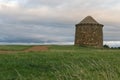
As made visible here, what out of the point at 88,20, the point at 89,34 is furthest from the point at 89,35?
the point at 88,20

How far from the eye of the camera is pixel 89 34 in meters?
52.3

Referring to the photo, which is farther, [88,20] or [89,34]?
[88,20]

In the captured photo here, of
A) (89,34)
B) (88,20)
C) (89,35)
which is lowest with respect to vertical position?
(89,35)

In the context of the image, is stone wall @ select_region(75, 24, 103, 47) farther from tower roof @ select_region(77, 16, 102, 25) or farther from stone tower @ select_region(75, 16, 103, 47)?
tower roof @ select_region(77, 16, 102, 25)

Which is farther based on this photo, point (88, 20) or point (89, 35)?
point (88, 20)

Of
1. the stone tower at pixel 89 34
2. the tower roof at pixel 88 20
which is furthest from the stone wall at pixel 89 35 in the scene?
the tower roof at pixel 88 20

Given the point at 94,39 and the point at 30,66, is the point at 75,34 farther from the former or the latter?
the point at 30,66

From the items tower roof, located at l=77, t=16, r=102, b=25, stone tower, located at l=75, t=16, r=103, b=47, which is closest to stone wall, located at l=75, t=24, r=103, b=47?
stone tower, located at l=75, t=16, r=103, b=47

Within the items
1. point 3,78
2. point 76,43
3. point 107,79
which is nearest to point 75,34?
point 76,43

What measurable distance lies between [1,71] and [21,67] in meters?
1.59

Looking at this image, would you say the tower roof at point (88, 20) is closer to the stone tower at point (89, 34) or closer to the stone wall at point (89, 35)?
the stone tower at point (89, 34)

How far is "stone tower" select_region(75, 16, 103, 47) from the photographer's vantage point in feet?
170

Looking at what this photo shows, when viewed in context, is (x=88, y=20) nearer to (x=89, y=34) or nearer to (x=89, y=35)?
(x=89, y=34)

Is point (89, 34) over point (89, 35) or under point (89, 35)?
over
